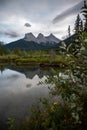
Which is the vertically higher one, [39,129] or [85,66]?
[85,66]

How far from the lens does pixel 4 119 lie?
12500mm

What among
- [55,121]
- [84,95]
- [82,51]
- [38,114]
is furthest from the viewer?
[38,114]

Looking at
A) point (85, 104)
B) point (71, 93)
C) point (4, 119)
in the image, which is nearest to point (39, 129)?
point (85, 104)

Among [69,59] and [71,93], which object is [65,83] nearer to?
[71,93]

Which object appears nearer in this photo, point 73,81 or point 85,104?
point 73,81

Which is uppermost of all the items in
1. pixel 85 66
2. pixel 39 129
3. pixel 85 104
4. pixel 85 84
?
pixel 85 66

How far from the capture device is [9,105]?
53.9ft

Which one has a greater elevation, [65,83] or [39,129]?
[65,83]

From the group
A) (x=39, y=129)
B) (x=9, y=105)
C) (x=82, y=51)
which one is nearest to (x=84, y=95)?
(x=82, y=51)

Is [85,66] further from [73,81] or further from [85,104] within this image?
[85,104]

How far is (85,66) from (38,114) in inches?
128

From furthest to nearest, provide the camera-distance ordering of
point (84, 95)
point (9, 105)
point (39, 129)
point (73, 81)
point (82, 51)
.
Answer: point (9, 105)
point (39, 129)
point (84, 95)
point (73, 81)
point (82, 51)

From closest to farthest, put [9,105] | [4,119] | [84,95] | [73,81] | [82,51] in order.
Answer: [82,51] < [73,81] < [84,95] < [4,119] < [9,105]

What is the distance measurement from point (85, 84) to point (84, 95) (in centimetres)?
33
